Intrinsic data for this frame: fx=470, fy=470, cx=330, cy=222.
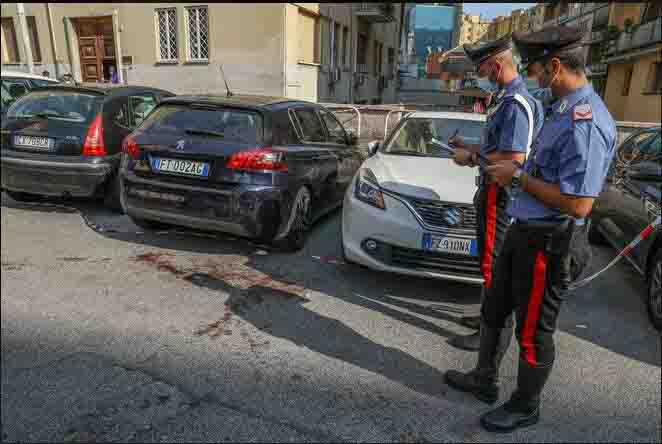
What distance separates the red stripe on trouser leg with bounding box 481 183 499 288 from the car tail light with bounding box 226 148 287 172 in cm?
204

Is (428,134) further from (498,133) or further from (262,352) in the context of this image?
(262,352)

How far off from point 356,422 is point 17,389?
1.64m

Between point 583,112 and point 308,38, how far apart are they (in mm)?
16655

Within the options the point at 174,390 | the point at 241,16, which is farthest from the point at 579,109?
the point at 241,16

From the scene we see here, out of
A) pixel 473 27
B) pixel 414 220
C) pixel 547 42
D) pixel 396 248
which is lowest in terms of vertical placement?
pixel 396 248

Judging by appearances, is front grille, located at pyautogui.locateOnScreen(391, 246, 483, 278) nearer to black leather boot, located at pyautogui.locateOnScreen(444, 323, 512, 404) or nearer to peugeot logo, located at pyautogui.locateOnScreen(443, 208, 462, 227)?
peugeot logo, located at pyautogui.locateOnScreen(443, 208, 462, 227)

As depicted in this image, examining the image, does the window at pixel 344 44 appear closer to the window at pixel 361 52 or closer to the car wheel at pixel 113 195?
the window at pixel 361 52

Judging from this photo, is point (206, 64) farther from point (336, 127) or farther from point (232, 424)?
point (232, 424)

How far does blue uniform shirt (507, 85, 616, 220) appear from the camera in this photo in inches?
74.1

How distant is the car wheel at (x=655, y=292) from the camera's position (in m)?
3.46

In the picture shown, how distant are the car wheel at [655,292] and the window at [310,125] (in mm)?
3272

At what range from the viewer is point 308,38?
17219 mm

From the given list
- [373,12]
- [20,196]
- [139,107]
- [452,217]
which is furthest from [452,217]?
[373,12]

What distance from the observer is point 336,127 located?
607 centimetres
